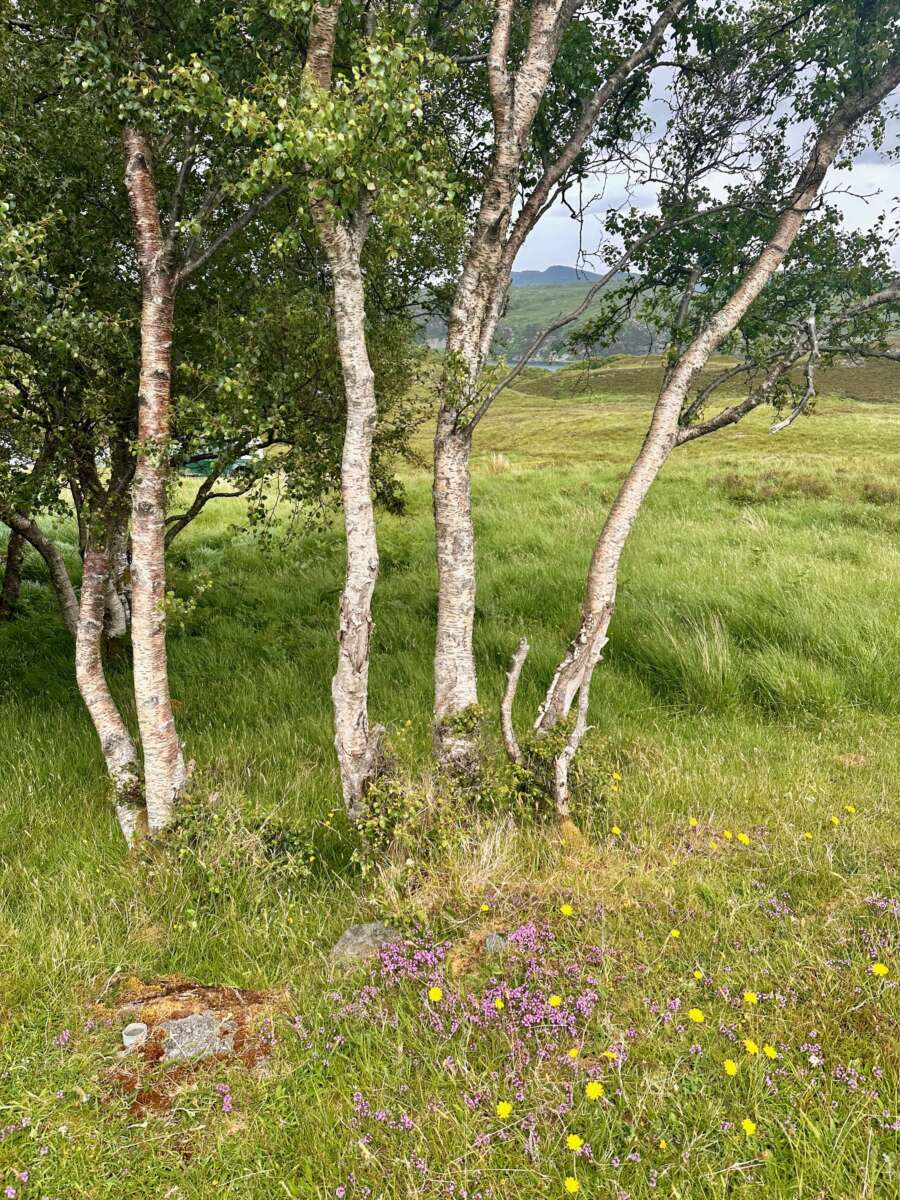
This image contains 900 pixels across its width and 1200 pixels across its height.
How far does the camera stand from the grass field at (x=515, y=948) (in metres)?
3.15

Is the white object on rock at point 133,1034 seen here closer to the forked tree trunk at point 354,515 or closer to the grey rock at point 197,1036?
the grey rock at point 197,1036

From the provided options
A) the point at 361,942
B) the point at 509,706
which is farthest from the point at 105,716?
the point at 509,706

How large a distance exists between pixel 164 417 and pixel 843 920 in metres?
6.57

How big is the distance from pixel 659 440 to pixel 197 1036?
20.9 ft

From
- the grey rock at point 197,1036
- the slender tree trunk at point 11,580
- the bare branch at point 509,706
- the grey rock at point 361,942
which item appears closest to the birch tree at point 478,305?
the bare branch at point 509,706

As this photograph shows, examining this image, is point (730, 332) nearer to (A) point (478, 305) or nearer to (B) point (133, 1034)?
(A) point (478, 305)

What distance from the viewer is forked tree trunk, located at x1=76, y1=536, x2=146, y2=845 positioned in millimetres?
6160

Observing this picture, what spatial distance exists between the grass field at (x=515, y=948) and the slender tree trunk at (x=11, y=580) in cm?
460

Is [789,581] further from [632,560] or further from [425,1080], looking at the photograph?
[425,1080]

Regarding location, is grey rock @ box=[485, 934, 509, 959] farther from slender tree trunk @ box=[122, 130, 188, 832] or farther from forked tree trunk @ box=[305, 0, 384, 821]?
slender tree trunk @ box=[122, 130, 188, 832]

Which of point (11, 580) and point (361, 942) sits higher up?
point (11, 580)

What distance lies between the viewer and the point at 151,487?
570cm

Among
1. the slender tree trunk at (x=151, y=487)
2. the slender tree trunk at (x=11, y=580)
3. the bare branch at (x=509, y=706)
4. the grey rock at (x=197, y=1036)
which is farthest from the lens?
the slender tree trunk at (x=11, y=580)

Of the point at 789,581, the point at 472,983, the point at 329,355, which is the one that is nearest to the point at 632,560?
the point at 789,581
